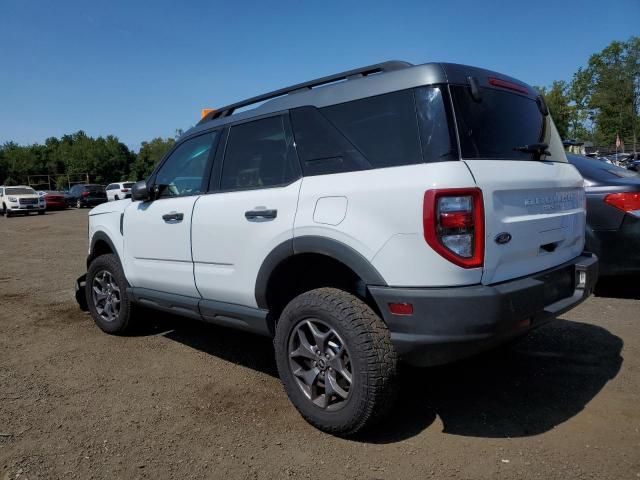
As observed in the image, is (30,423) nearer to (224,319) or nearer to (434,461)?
(224,319)

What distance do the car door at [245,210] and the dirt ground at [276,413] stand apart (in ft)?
2.47

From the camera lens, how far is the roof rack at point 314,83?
294 cm

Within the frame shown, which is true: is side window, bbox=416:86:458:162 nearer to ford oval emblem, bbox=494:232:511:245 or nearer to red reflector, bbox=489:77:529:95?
ford oval emblem, bbox=494:232:511:245

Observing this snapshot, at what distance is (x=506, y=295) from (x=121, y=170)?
68.2m

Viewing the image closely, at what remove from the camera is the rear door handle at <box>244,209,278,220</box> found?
123 inches

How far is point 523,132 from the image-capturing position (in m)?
3.05

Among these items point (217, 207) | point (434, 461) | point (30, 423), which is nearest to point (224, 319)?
point (217, 207)

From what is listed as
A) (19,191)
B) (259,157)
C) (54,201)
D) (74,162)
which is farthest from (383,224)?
(74,162)

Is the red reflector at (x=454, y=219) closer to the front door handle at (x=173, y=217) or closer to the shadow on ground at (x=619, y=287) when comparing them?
the front door handle at (x=173, y=217)

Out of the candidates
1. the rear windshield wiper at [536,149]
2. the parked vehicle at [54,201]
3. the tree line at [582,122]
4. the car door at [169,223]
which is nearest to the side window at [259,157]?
the car door at [169,223]

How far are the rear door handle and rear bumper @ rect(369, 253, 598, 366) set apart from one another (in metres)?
0.85

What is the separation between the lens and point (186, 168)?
13.5 feet

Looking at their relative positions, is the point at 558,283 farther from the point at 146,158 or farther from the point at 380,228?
the point at 146,158

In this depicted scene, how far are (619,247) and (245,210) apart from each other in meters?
3.97
